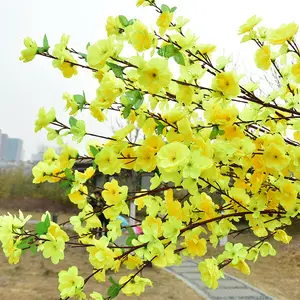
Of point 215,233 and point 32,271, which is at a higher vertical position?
point 215,233

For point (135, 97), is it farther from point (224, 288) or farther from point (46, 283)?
point (224, 288)

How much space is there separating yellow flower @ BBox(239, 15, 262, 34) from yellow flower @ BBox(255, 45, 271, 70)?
0.10 metres

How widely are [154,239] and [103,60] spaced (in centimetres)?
44

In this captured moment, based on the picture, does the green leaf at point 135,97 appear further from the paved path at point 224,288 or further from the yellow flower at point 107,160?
the paved path at point 224,288

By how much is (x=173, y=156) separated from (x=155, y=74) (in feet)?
0.58

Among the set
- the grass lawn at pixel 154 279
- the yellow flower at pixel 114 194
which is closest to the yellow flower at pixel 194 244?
the yellow flower at pixel 114 194

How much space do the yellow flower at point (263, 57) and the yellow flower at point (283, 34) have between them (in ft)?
0.08

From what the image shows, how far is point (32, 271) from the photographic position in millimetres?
6168

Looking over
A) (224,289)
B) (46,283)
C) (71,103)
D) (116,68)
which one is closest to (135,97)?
(116,68)

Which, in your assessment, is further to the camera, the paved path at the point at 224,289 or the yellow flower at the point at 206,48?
the paved path at the point at 224,289

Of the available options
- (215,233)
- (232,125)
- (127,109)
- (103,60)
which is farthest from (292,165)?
(103,60)

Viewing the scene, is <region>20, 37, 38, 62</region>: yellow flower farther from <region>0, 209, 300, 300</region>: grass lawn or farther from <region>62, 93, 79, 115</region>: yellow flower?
<region>0, 209, 300, 300</region>: grass lawn

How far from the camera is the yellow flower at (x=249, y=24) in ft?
3.50

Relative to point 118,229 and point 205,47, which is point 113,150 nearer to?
point 118,229
